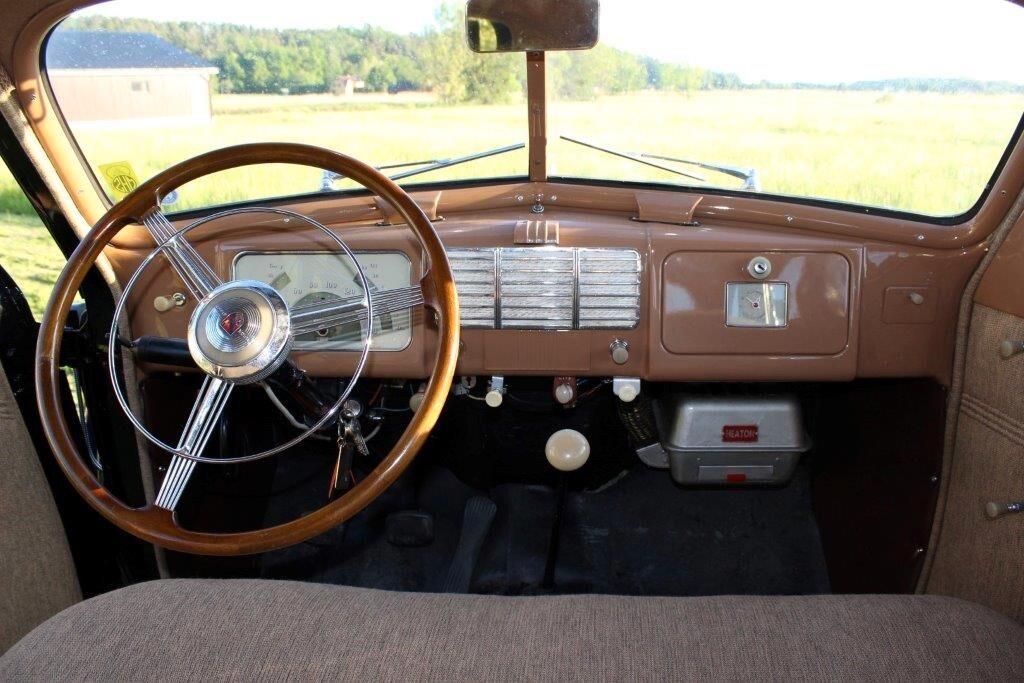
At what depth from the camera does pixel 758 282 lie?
7.33ft

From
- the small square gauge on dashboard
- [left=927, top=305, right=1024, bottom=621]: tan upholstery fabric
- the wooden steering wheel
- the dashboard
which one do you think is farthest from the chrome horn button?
[left=927, top=305, right=1024, bottom=621]: tan upholstery fabric

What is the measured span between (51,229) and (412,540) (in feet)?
4.80

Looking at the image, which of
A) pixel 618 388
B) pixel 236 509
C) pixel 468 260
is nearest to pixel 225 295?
pixel 468 260

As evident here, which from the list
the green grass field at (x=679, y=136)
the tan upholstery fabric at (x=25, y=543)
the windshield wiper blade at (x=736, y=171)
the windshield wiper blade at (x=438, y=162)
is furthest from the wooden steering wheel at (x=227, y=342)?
the windshield wiper blade at (x=736, y=171)

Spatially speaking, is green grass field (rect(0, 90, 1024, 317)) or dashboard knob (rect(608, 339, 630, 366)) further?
dashboard knob (rect(608, 339, 630, 366))

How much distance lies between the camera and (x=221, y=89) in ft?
7.46

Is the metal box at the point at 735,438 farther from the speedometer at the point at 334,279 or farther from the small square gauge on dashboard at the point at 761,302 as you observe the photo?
the speedometer at the point at 334,279

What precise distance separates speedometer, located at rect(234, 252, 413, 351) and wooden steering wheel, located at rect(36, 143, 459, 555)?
0.41 metres

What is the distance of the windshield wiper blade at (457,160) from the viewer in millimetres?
2420

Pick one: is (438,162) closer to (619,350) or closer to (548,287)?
(548,287)

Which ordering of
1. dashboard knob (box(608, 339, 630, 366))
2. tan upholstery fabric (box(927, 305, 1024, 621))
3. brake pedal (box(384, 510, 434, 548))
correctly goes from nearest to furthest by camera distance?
tan upholstery fabric (box(927, 305, 1024, 621))
dashboard knob (box(608, 339, 630, 366))
brake pedal (box(384, 510, 434, 548))

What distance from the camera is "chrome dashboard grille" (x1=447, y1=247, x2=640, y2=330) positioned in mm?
2221

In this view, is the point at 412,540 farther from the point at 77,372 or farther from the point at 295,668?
the point at 295,668

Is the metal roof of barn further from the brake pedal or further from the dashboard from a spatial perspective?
the brake pedal
